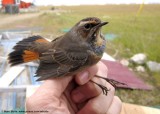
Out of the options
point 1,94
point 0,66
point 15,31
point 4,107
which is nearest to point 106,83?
point 4,107

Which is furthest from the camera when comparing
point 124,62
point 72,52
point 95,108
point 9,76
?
point 124,62

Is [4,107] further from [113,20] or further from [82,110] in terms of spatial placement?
[113,20]

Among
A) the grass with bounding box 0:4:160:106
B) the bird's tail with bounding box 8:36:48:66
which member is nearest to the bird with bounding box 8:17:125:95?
the bird's tail with bounding box 8:36:48:66

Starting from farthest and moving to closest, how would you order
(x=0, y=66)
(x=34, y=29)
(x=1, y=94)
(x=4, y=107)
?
1. (x=34, y=29)
2. (x=0, y=66)
3. (x=1, y=94)
4. (x=4, y=107)

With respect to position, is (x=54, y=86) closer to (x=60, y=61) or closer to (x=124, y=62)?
(x=60, y=61)

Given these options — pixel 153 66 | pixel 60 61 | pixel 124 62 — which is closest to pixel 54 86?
pixel 60 61

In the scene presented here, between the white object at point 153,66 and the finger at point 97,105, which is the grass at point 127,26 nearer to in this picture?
the white object at point 153,66
